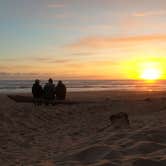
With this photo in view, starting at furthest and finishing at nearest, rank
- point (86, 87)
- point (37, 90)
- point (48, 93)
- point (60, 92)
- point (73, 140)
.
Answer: point (86, 87) → point (60, 92) → point (37, 90) → point (48, 93) → point (73, 140)

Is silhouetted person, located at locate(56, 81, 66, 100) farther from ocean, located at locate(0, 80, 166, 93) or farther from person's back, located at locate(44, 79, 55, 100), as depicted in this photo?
ocean, located at locate(0, 80, 166, 93)

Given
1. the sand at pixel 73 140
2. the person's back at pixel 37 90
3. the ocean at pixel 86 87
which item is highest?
the person's back at pixel 37 90

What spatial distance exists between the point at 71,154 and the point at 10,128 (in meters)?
4.67

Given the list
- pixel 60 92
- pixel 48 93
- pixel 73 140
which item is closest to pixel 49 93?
pixel 48 93

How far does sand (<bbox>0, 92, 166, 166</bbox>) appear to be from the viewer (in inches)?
256

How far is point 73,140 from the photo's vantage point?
9844 mm

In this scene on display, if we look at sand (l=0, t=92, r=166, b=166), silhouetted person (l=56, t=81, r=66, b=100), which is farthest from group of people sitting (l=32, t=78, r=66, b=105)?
sand (l=0, t=92, r=166, b=166)

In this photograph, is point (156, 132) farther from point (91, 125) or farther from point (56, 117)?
point (56, 117)

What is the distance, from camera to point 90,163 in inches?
249

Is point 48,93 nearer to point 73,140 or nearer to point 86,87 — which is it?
point 73,140

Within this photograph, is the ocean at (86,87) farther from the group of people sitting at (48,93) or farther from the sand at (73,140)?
the sand at (73,140)

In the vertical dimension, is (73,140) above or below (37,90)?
below

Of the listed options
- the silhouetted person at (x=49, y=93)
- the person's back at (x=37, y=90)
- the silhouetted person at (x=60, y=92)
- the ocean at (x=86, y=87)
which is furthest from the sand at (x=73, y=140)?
the ocean at (x=86, y=87)

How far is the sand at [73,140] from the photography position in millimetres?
6492
